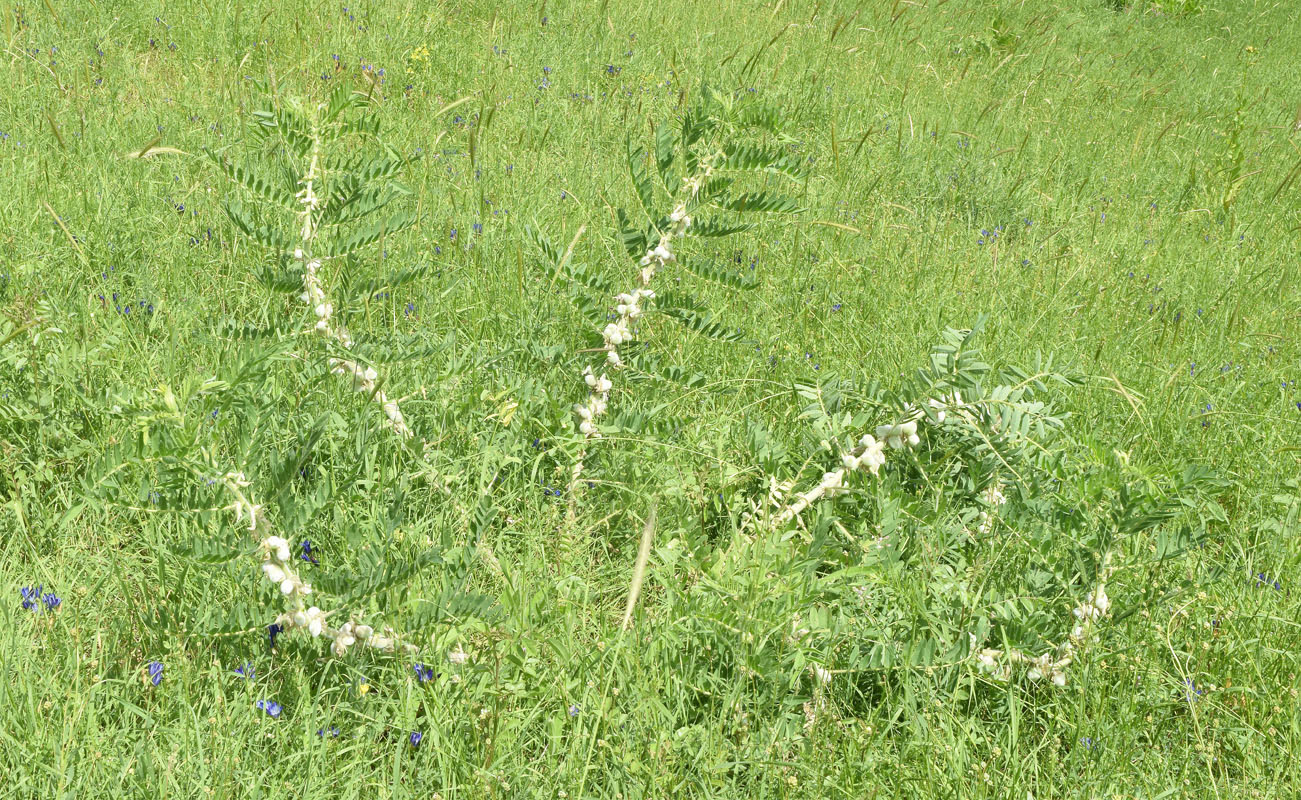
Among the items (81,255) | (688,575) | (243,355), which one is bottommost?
(688,575)

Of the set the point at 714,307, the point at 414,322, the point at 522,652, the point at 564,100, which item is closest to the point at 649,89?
the point at 564,100

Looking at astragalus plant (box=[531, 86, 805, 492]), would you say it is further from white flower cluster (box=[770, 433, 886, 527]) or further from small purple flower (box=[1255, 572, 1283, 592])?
small purple flower (box=[1255, 572, 1283, 592])

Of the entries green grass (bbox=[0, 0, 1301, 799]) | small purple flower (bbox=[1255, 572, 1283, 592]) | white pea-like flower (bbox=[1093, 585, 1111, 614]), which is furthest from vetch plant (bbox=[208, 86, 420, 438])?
small purple flower (bbox=[1255, 572, 1283, 592])

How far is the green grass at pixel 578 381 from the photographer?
1.59 metres

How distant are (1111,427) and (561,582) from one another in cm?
175

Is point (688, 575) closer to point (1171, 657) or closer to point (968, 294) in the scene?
point (1171, 657)

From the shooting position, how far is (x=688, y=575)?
6.68ft

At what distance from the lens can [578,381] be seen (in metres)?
2.54

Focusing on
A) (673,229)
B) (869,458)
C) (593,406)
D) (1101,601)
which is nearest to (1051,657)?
(1101,601)

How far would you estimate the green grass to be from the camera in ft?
5.21

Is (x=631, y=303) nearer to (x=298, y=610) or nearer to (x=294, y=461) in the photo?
(x=294, y=461)

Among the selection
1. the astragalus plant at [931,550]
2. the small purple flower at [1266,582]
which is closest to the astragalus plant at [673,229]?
the astragalus plant at [931,550]

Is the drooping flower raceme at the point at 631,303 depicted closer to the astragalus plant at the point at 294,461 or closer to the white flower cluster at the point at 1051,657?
the astragalus plant at the point at 294,461

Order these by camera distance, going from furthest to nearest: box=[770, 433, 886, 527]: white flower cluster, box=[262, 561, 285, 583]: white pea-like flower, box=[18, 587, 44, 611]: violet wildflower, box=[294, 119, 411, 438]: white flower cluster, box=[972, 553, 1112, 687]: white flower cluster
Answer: box=[294, 119, 411, 438]: white flower cluster
box=[770, 433, 886, 527]: white flower cluster
box=[972, 553, 1112, 687]: white flower cluster
box=[18, 587, 44, 611]: violet wildflower
box=[262, 561, 285, 583]: white pea-like flower
